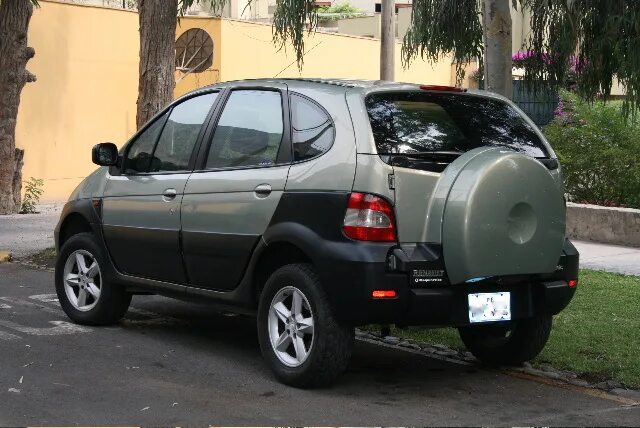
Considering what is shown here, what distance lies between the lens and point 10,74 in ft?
55.4

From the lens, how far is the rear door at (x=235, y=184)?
7148 millimetres

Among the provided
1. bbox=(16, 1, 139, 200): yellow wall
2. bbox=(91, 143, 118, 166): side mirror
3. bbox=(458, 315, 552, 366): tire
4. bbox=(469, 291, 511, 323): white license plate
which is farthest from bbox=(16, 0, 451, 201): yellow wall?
bbox=(469, 291, 511, 323): white license plate

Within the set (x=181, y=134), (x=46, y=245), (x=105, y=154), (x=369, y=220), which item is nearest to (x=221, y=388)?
(x=369, y=220)

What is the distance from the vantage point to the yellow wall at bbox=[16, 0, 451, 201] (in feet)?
66.1

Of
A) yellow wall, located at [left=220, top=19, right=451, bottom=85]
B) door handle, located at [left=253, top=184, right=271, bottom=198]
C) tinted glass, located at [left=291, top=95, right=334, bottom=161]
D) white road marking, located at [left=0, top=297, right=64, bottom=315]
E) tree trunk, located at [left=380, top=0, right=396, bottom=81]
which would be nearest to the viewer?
tinted glass, located at [left=291, top=95, right=334, bottom=161]

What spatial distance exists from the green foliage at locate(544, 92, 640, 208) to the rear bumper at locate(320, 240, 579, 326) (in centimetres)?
907

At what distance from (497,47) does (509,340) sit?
12.5 ft

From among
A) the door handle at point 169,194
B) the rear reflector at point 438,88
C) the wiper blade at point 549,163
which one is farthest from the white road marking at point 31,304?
the wiper blade at point 549,163

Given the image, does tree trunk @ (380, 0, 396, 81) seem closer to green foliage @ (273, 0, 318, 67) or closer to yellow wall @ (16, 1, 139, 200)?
yellow wall @ (16, 1, 139, 200)

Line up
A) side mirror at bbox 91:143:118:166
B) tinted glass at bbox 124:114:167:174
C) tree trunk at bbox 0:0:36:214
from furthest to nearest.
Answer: tree trunk at bbox 0:0:36:214, side mirror at bbox 91:143:118:166, tinted glass at bbox 124:114:167:174

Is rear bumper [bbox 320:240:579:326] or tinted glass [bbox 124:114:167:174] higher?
tinted glass [bbox 124:114:167:174]

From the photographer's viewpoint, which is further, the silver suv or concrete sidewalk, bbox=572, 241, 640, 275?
concrete sidewalk, bbox=572, 241, 640, 275

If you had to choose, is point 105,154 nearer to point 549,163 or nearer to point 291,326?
point 291,326

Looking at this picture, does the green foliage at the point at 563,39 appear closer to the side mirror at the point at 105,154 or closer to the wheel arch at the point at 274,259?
the side mirror at the point at 105,154
